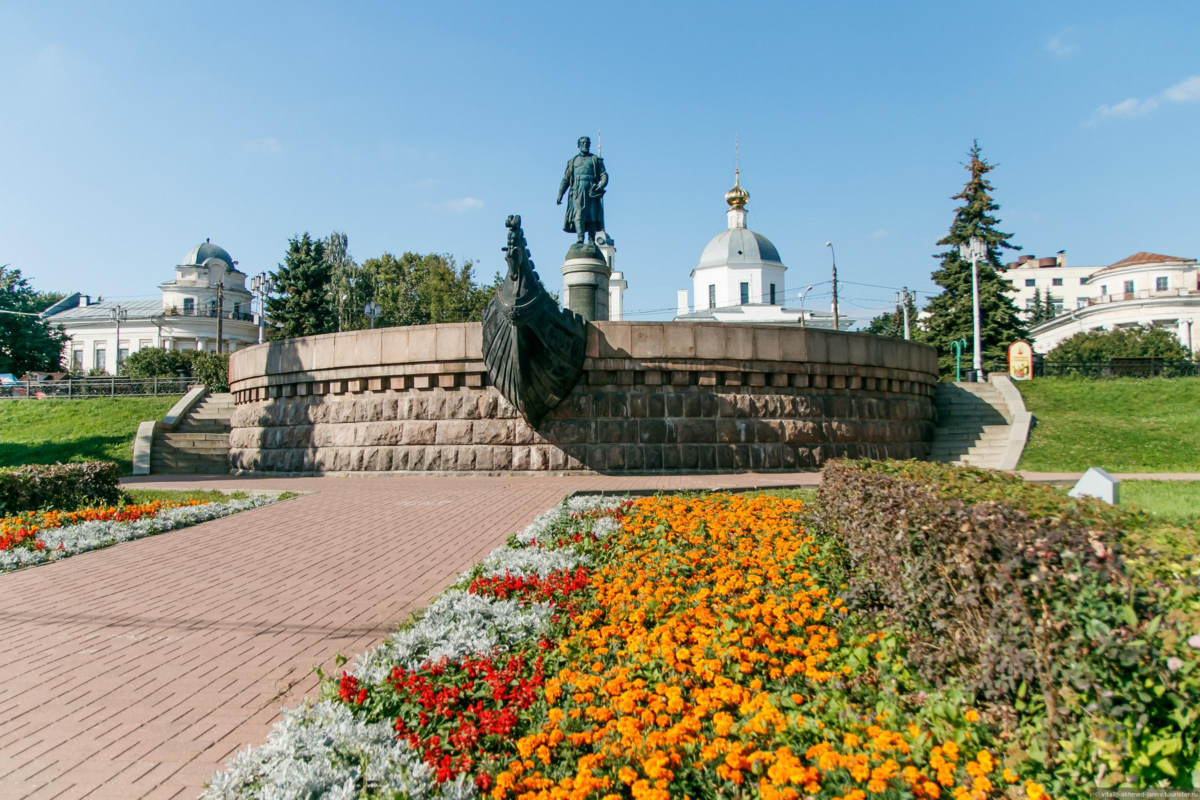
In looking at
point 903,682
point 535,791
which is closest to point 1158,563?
point 903,682

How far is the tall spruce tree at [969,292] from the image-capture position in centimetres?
3566

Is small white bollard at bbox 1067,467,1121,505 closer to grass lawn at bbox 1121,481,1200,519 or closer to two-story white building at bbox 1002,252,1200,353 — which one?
grass lawn at bbox 1121,481,1200,519

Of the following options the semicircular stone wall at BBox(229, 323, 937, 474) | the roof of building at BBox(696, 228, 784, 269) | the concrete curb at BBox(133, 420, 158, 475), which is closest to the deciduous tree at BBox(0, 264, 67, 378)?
the concrete curb at BBox(133, 420, 158, 475)

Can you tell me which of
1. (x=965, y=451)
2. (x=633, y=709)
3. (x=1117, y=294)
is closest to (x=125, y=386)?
(x=965, y=451)

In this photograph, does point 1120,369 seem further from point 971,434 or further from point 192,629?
point 192,629

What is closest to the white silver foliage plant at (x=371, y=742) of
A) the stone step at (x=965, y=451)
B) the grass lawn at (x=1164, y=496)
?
the grass lawn at (x=1164, y=496)

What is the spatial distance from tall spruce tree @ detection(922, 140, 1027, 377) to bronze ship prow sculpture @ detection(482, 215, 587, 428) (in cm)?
2721

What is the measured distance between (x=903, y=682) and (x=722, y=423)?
34.7ft

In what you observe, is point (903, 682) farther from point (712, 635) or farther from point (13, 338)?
point (13, 338)

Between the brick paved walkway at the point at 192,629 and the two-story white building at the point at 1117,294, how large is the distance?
1744 inches

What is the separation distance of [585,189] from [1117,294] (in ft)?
230

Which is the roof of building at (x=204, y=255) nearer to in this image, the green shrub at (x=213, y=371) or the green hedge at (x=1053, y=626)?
the green shrub at (x=213, y=371)

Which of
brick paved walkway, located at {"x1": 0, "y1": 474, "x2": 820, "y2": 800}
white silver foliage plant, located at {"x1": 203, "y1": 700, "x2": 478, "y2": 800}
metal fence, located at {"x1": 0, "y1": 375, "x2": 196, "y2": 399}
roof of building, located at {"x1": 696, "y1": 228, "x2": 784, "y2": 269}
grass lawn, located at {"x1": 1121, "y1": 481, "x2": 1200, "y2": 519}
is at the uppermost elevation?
roof of building, located at {"x1": 696, "y1": 228, "x2": 784, "y2": 269}

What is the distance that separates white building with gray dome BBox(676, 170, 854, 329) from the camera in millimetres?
60469
